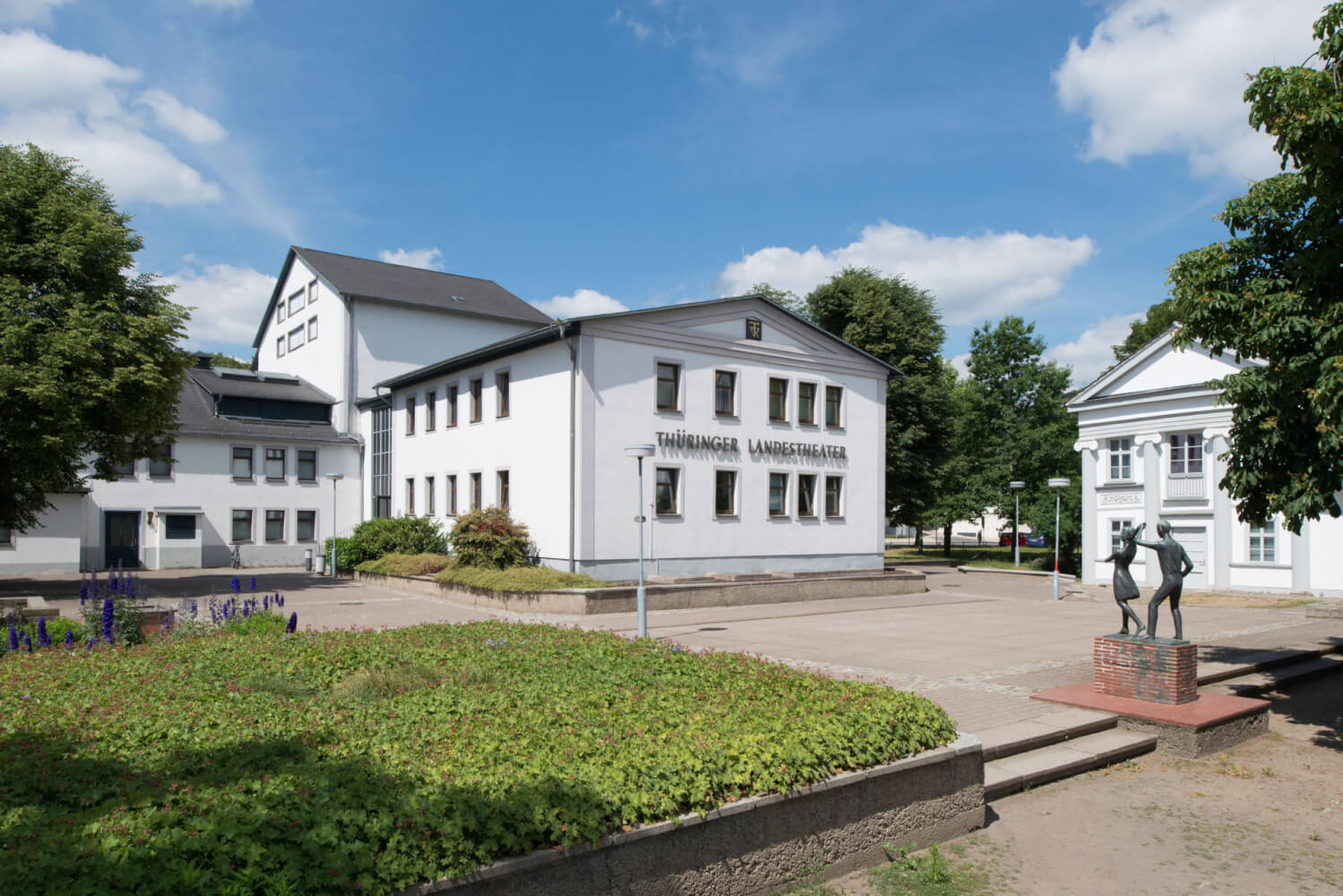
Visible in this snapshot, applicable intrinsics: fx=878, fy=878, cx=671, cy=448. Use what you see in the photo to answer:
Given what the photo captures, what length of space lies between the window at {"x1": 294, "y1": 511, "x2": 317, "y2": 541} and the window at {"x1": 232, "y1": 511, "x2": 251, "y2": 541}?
1.92 meters

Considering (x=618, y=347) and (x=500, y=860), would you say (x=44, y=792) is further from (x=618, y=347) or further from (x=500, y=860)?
(x=618, y=347)

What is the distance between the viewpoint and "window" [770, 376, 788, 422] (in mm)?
28781

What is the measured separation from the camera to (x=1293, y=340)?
9281 millimetres

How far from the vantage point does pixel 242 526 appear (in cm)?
3700

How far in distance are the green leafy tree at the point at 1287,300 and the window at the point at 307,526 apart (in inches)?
1411

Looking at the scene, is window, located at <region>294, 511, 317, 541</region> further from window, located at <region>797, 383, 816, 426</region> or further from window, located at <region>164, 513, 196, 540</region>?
window, located at <region>797, 383, 816, 426</region>

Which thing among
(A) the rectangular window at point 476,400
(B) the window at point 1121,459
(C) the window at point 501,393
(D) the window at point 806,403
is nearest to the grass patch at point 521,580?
(C) the window at point 501,393

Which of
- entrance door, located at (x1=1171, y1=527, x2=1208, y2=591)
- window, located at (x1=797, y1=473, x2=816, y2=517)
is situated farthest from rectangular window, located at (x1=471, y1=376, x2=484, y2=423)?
entrance door, located at (x1=1171, y1=527, x2=1208, y2=591)

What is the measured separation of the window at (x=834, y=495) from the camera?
30250 millimetres

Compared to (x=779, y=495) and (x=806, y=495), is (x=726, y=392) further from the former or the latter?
(x=806, y=495)

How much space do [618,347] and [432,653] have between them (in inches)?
652

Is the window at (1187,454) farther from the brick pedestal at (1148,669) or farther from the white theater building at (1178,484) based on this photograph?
the brick pedestal at (1148,669)

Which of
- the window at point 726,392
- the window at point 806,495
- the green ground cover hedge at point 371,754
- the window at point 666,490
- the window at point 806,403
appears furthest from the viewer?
the window at point 806,403

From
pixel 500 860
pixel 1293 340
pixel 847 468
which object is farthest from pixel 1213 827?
pixel 847 468
